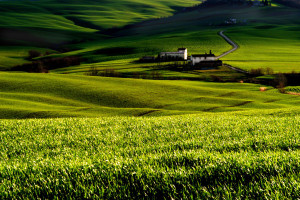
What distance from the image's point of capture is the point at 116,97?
6681 cm

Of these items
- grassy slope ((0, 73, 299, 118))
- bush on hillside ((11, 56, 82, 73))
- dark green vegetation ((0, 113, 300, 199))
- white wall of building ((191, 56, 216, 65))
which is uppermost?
white wall of building ((191, 56, 216, 65))

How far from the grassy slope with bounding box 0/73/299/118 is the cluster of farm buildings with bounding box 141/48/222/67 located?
3048 cm

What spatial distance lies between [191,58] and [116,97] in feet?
209

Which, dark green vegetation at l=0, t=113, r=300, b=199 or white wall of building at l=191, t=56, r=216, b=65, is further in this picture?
white wall of building at l=191, t=56, r=216, b=65

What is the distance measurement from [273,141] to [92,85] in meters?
68.1

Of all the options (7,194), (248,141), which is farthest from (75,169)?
(248,141)

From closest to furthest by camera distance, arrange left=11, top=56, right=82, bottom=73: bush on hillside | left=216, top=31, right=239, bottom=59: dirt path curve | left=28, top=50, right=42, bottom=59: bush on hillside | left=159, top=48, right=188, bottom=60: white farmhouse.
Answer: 1. left=11, top=56, right=82, bottom=73: bush on hillside
2. left=159, top=48, right=188, bottom=60: white farmhouse
3. left=216, top=31, right=239, bottom=59: dirt path curve
4. left=28, top=50, right=42, bottom=59: bush on hillside

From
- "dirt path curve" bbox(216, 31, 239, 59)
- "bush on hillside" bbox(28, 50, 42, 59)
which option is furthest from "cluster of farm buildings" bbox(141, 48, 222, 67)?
"bush on hillside" bbox(28, 50, 42, 59)

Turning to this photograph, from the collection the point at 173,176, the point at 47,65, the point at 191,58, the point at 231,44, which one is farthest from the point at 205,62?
the point at 173,176

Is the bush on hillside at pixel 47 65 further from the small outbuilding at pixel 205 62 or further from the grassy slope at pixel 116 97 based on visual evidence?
the small outbuilding at pixel 205 62

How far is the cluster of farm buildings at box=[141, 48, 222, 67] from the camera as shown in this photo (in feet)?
379

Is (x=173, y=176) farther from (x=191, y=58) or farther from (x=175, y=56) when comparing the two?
(x=175, y=56)

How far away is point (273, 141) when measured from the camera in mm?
12445

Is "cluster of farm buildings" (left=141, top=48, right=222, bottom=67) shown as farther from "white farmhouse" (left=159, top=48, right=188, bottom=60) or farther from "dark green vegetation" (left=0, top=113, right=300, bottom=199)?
"dark green vegetation" (left=0, top=113, right=300, bottom=199)
